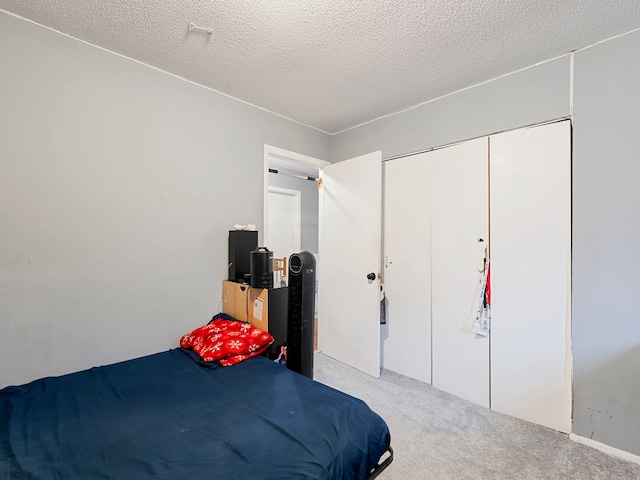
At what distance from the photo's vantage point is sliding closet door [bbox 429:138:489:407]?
2.29 meters

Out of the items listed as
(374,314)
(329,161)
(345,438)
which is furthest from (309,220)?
(345,438)

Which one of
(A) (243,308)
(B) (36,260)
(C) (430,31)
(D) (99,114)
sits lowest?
(A) (243,308)

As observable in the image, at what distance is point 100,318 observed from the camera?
1.86 meters

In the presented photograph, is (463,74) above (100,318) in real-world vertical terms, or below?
above

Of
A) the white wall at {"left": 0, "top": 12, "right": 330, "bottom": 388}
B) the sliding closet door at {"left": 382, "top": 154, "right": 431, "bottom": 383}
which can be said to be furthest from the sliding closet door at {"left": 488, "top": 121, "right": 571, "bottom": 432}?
the white wall at {"left": 0, "top": 12, "right": 330, "bottom": 388}

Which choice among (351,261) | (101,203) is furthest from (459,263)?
(101,203)

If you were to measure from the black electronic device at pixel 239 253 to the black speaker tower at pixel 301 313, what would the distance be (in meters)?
0.66

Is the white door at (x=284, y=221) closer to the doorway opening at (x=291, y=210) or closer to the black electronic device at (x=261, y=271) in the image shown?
the doorway opening at (x=291, y=210)

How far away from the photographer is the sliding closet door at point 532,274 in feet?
6.34

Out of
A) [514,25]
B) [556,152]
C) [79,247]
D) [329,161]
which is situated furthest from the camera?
[329,161]

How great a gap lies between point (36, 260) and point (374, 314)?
2441mm

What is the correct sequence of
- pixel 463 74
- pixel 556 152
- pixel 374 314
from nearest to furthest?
pixel 556 152, pixel 463 74, pixel 374 314

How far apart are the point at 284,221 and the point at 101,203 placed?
10.8 ft

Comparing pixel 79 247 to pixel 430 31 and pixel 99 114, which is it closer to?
pixel 99 114
